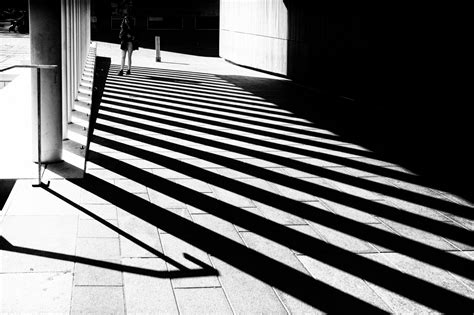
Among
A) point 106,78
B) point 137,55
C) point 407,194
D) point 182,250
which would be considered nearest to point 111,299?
point 182,250

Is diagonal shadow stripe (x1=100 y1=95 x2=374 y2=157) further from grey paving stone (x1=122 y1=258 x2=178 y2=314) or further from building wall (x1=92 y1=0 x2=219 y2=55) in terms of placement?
building wall (x1=92 y1=0 x2=219 y2=55)

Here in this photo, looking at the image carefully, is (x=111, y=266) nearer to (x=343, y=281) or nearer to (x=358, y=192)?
(x=343, y=281)

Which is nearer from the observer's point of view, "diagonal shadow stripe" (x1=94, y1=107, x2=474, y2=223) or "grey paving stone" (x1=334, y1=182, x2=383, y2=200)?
"diagonal shadow stripe" (x1=94, y1=107, x2=474, y2=223)

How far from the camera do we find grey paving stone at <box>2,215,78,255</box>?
443 centimetres

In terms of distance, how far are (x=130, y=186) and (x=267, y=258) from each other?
2212mm

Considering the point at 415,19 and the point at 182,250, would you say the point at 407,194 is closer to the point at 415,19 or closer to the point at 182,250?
the point at 182,250

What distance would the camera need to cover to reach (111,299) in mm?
3646

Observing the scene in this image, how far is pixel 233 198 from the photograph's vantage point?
5875 mm


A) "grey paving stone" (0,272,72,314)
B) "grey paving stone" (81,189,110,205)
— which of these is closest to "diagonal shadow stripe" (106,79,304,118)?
"grey paving stone" (81,189,110,205)

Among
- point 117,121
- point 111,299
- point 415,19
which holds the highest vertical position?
point 415,19

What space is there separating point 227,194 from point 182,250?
1.56 meters

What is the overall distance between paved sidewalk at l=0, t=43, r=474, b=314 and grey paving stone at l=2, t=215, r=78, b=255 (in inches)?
0.6

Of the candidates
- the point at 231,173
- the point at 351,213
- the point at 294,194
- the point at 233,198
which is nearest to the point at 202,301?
the point at 233,198

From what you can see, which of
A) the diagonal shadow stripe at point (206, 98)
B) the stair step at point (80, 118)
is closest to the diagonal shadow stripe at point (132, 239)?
the stair step at point (80, 118)
